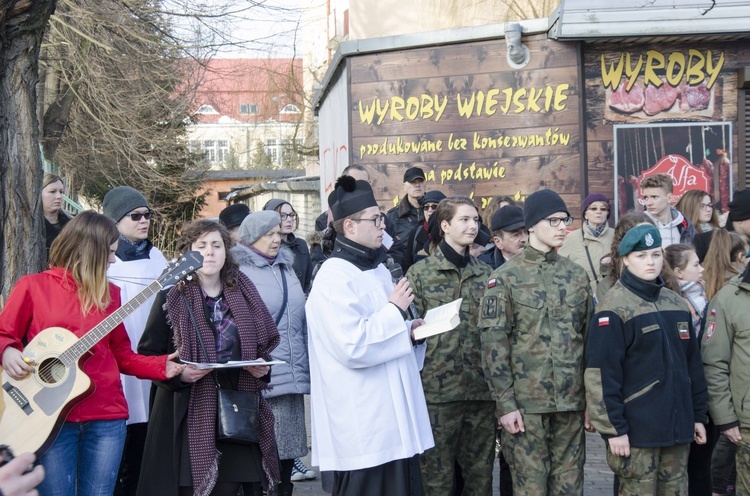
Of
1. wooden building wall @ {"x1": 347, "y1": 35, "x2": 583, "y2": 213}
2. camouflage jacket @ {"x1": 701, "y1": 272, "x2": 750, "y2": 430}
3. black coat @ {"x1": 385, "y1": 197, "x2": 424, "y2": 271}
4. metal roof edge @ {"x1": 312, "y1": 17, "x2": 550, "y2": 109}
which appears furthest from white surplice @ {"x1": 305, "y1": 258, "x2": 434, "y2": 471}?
metal roof edge @ {"x1": 312, "y1": 17, "x2": 550, "y2": 109}

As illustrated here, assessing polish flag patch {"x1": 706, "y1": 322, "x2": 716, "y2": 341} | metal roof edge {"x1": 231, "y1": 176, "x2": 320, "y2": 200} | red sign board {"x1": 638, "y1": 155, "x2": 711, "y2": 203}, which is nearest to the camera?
polish flag patch {"x1": 706, "y1": 322, "x2": 716, "y2": 341}

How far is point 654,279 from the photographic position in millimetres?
5113

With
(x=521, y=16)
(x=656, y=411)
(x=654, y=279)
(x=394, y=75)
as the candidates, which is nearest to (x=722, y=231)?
(x=654, y=279)

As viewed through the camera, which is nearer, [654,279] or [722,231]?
[654,279]

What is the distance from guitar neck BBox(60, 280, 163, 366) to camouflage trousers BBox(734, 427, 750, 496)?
3.53 metres

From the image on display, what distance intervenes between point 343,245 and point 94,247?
1322 millimetres

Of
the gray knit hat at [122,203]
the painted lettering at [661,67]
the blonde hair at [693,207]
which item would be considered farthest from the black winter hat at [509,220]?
the painted lettering at [661,67]

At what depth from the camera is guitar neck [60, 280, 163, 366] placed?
442cm

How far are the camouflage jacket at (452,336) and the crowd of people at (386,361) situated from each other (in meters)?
0.01

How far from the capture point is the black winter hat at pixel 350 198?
4.64 metres

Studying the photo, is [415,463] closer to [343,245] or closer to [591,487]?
[343,245]

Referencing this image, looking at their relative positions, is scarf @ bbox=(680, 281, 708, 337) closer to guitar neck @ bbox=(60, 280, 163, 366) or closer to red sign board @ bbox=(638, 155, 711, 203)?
guitar neck @ bbox=(60, 280, 163, 366)

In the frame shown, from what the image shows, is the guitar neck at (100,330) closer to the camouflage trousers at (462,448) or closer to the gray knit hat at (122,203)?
the gray knit hat at (122,203)

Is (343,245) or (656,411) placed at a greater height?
(343,245)
